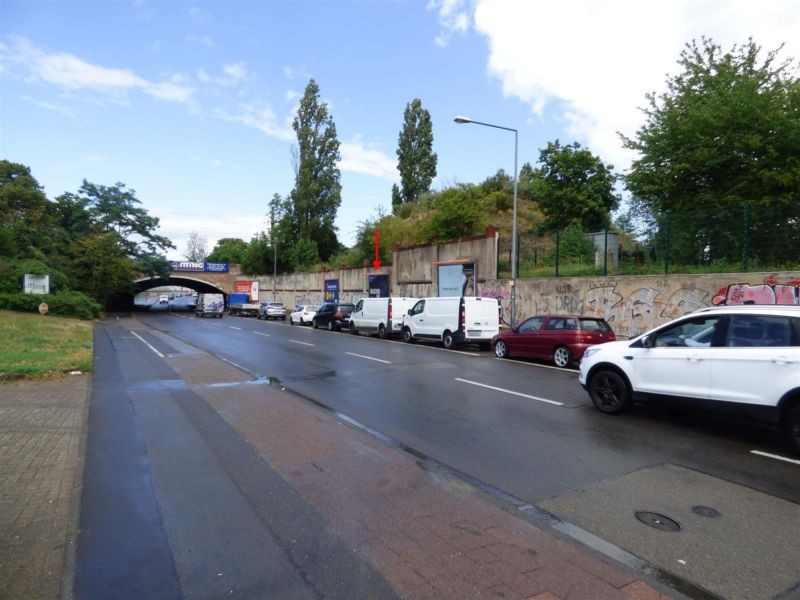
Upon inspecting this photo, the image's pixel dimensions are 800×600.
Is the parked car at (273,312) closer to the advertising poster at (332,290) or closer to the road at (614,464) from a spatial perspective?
the advertising poster at (332,290)

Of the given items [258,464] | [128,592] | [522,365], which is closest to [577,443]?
[258,464]

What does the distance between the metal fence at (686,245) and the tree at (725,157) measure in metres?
0.03

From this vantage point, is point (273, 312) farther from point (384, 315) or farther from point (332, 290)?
point (384, 315)

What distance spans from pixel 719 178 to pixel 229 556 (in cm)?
2100

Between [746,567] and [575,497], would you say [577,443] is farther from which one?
[746,567]

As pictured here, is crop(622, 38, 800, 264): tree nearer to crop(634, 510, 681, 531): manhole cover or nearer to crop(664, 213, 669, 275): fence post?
crop(664, 213, 669, 275): fence post

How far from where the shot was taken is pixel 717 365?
6637 millimetres

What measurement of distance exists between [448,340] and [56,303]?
2973cm

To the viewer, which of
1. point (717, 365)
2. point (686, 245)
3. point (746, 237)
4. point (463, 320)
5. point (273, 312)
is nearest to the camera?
point (717, 365)

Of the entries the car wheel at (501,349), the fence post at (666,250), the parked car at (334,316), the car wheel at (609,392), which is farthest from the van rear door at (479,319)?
the parked car at (334,316)

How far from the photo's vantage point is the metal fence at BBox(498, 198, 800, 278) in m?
15.1

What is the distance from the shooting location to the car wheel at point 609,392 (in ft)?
25.7

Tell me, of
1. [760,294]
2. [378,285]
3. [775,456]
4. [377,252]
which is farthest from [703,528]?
[377,252]

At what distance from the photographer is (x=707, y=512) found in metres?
4.41
